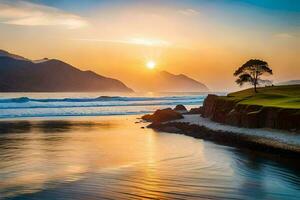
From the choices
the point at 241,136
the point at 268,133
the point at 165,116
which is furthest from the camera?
the point at 165,116

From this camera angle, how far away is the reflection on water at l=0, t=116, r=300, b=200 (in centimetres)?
1797

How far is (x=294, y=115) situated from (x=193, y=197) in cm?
1902

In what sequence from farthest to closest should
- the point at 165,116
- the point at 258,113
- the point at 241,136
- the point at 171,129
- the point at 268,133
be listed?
the point at 165,116
the point at 171,129
the point at 258,113
the point at 241,136
the point at 268,133

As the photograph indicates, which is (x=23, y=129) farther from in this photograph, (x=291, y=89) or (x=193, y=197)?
(x=291, y=89)

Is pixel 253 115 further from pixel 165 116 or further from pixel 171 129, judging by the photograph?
pixel 165 116

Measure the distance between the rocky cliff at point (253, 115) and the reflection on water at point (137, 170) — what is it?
5.34 metres

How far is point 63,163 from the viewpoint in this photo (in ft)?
80.5

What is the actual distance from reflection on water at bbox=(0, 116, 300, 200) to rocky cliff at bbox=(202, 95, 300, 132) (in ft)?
17.5

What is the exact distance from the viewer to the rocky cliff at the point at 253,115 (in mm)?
33750

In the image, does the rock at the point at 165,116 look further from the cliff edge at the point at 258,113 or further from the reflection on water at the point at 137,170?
the reflection on water at the point at 137,170

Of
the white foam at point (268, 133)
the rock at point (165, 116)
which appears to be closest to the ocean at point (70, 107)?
the rock at point (165, 116)

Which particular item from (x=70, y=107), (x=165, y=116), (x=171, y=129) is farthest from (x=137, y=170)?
(x=70, y=107)

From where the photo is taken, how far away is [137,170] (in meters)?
22.9

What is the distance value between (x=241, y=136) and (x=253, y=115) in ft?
12.3
